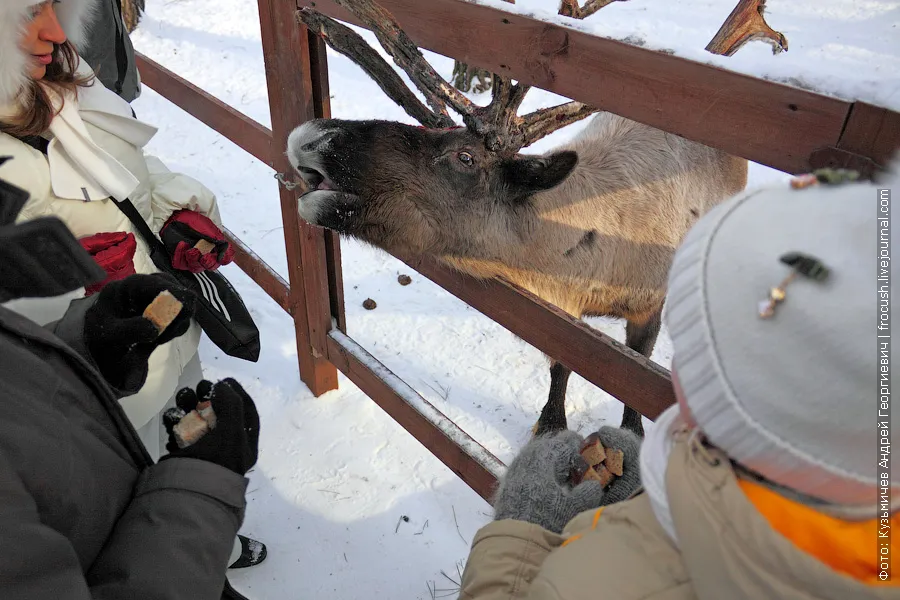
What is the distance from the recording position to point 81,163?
194 cm

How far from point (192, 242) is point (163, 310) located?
1.03m

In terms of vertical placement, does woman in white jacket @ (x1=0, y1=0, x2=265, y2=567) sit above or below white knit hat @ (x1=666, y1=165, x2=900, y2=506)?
below

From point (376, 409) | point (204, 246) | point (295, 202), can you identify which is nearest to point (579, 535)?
point (204, 246)

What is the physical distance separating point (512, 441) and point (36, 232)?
299 cm

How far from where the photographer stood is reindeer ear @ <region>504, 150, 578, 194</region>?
2150 mm

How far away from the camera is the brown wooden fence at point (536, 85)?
133 cm

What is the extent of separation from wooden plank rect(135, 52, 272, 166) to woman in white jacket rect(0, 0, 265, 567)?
0.82 m

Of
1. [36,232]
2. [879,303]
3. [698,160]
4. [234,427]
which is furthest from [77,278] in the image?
[698,160]

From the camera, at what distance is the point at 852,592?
26.6 inches

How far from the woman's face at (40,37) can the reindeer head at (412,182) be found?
78 centimetres

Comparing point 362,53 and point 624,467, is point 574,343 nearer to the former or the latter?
point 624,467

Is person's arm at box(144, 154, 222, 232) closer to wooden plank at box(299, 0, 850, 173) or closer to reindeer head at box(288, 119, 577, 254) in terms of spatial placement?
reindeer head at box(288, 119, 577, 254)

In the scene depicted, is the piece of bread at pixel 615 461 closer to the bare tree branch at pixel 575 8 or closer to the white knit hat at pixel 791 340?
the white knit hat at pixel 791 340

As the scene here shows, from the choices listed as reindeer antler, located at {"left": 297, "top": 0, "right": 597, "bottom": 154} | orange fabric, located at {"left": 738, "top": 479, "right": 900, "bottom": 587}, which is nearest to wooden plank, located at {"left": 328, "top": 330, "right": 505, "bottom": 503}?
reindeer antler, located at {"left": 297, "top": 0, "right": 597, "bottom": 154}
